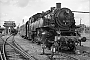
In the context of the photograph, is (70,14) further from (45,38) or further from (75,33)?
(45,38)

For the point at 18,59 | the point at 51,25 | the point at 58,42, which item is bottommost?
the point at 18,59

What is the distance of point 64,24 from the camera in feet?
40.4

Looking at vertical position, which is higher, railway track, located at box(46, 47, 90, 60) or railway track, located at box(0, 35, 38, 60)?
railway track, located at box(0, 35, 38, 60)

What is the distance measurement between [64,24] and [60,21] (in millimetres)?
396

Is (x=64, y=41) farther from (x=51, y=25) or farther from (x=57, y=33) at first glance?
(x=51, y=25)

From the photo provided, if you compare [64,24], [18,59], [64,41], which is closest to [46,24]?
[64,24]

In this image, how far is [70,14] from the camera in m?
12.4

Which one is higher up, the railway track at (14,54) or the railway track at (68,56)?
the railway track at (14,54)

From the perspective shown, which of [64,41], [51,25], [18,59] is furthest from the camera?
[51,25]

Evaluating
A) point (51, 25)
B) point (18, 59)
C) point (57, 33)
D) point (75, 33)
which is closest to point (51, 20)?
point (51, 25)

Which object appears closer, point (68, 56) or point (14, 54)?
point (68, 56)

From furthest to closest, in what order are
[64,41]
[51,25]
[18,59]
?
[51,25] < [64,41] < [18,59]

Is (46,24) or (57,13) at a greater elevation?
(57,13)

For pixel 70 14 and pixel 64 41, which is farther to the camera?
pixel 70 14
